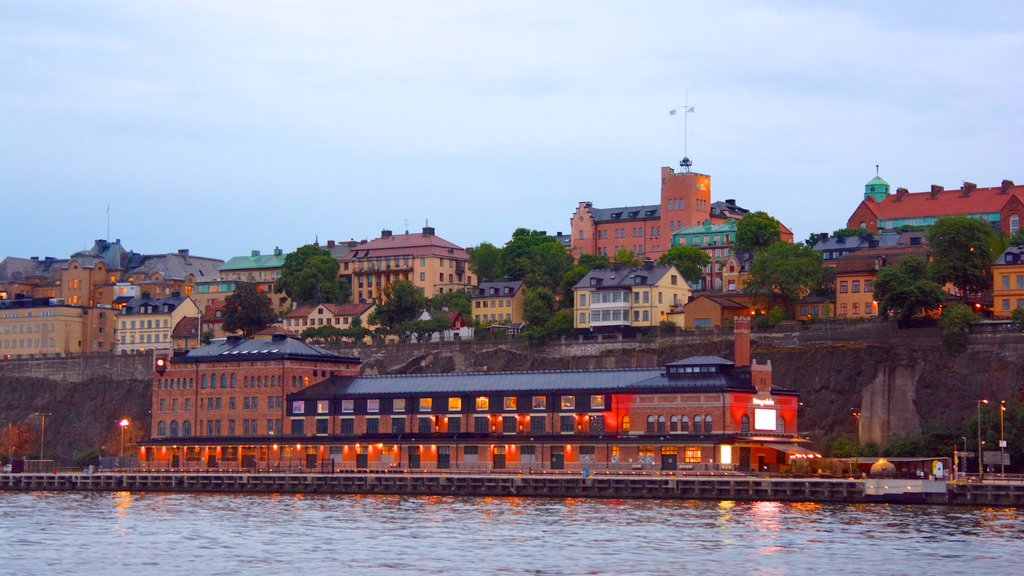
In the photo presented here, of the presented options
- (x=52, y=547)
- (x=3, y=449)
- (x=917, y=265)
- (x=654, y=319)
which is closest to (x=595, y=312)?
(x=654, y=319)

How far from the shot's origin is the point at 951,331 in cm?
14162

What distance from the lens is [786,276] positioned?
168875mm

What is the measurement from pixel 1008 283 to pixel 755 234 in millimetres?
45143

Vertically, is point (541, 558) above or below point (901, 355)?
below

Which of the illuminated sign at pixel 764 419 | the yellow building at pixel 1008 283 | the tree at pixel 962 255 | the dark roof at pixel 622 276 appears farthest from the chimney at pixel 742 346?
the dark roof at pixel 622 276

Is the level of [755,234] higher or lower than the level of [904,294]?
higher

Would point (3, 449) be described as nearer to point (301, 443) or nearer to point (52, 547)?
point (301, 443)

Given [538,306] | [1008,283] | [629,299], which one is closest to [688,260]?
[629,299]

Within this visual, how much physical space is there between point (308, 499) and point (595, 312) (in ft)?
204

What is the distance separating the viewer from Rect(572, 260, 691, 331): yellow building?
6826 inches

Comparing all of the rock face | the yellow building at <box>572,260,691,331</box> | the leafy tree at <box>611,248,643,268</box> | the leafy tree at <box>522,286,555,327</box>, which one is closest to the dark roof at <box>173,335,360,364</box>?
the rock face

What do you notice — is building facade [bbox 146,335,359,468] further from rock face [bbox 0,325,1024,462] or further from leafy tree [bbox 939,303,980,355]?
leafy tree [bbox 939,303,980,355]

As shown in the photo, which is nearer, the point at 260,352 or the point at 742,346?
the point at 742,346

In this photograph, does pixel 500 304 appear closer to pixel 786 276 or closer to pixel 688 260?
pixel 688 260
